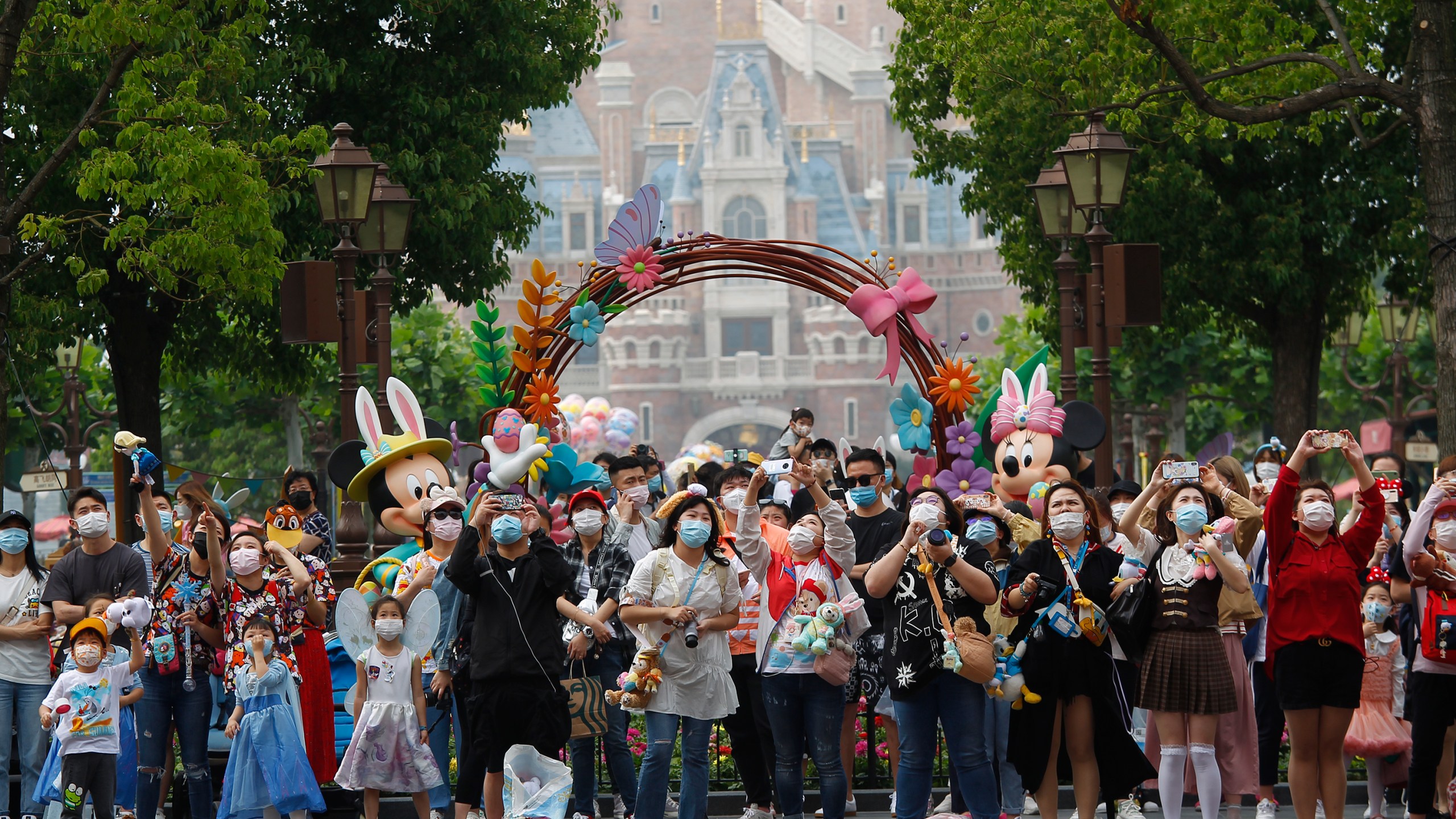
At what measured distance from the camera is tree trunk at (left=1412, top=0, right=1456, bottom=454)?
10.6m

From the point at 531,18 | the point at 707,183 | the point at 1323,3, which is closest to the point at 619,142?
the point at 707,183

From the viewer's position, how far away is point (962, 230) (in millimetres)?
73875

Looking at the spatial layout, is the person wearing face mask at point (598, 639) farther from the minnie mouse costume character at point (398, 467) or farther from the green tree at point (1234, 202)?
the green tree at point (1234, 202)

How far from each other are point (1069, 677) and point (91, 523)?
460 cm

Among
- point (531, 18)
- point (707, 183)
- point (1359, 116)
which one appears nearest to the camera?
point (1359, 116)

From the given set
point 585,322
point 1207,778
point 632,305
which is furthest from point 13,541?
point 1207,778

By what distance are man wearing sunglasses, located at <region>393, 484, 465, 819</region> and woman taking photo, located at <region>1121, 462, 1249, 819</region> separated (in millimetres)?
3096

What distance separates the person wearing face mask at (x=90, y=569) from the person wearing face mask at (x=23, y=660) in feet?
0.40

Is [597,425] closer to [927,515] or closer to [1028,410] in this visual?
[1028,410]

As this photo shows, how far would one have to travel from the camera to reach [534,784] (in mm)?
7477

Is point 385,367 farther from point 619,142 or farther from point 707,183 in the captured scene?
point 619,142

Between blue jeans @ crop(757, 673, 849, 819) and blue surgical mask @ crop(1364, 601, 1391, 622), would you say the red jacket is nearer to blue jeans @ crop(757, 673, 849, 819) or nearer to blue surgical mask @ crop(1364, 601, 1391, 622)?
blue surgical mask @ crop(1364, 601, 1391, 622)

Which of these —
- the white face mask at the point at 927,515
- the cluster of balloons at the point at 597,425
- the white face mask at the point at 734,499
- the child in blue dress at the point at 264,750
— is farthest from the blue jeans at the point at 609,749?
the cluster of balloons at the point at 597,425

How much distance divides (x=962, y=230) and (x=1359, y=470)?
222ft
